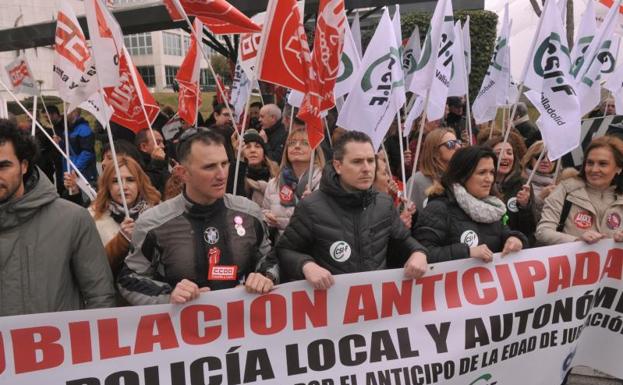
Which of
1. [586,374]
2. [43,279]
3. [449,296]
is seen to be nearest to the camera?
[43,279]

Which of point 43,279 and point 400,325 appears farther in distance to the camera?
point 400,325

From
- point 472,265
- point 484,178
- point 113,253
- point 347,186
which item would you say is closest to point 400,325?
point 472,265

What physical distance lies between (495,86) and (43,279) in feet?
18.6

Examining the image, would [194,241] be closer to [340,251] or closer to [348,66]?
[340,251]

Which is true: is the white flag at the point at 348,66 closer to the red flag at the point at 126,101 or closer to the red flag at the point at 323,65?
the red flag at the point at 323,65

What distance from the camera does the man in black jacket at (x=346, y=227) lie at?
2.84 m

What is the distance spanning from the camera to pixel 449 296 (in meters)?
2.98

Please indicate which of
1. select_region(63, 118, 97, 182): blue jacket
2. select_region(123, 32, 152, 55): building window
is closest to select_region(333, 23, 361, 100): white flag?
select_region(63, 118, 97, 182): blue jacket

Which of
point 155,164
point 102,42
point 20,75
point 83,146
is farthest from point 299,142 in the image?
point 20,75

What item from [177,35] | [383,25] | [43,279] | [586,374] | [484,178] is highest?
[177,35]

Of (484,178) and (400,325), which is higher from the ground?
(484,178)

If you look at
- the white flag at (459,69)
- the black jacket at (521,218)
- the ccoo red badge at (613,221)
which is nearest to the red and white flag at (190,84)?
the white flag at (459,69)

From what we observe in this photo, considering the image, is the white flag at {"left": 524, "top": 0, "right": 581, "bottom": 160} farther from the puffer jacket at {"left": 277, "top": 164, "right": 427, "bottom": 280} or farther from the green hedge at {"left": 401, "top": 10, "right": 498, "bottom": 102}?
the green hedge at {"left": 401, "top": 10, "right": 498, "bottom": 102}

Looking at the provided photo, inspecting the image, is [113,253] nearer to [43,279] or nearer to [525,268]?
[43,279]
